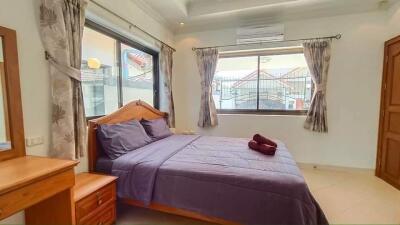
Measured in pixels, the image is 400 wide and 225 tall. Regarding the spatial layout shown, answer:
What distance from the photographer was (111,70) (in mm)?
2816

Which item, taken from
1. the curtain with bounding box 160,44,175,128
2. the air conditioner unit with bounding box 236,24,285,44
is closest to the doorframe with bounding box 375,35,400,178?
the air conditioner unit with bounding box 236,24,285,44

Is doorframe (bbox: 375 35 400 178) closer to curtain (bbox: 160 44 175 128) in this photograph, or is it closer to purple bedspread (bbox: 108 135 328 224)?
purple bedspread (bbox: 108 135 328 224)

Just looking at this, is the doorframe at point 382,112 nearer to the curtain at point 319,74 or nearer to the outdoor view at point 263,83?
the curtain at point 319,74

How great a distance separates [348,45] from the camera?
329 centimetres

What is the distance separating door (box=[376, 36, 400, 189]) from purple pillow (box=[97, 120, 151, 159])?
11.2ft

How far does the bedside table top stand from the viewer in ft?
5.31

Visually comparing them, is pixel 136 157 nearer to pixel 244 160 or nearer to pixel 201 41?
pixel 244 160

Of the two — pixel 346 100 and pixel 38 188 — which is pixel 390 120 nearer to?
pixel 346 100

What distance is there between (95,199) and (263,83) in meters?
3.27

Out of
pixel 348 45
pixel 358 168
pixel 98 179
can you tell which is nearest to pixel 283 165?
pixel 98 179

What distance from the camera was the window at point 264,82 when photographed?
372 cm

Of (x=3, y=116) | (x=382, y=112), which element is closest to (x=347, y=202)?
(x=382, y=112)

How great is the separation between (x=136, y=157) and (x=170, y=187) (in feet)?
1.68

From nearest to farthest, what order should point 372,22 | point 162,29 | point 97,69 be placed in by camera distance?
point 97,69
point 372,22
point 162,29
